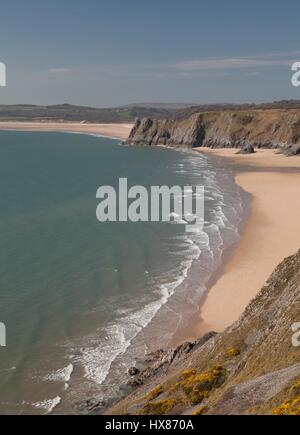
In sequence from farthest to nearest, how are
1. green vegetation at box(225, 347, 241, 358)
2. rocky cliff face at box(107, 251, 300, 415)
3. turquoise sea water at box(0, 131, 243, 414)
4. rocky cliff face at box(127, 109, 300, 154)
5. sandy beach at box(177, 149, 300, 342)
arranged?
1. rocky cliff face at box(127, 109, 300, 154)
2. sandy beach at box(177, 149, 300, 342)
3. turquoise sea water at box(0, 131, 243, 414)
4. green vegetation at box(225, 347, 241, 358)
5. rocky cliff face at box(107, 251, 300, 415)

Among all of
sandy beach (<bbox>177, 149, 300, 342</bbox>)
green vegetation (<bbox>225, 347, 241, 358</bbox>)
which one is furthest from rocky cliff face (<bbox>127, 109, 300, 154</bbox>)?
green vegetation (<bbox>225, 347, 241, 358</bbox>)

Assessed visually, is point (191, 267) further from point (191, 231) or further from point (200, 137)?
point (200, 137)

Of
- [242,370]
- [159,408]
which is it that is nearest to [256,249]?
[242,370]

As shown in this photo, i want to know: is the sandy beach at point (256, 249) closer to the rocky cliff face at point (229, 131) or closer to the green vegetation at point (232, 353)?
the green vegetation at point (232, 353)

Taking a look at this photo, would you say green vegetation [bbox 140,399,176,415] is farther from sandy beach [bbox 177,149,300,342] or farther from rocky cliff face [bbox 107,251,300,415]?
sandy beach [bbox 177,149,300,342]

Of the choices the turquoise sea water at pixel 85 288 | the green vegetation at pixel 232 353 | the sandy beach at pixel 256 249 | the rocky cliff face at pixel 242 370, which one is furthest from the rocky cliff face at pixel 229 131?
the green vegetation at pixel 232 353

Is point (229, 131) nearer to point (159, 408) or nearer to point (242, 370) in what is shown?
point (242, 370)
